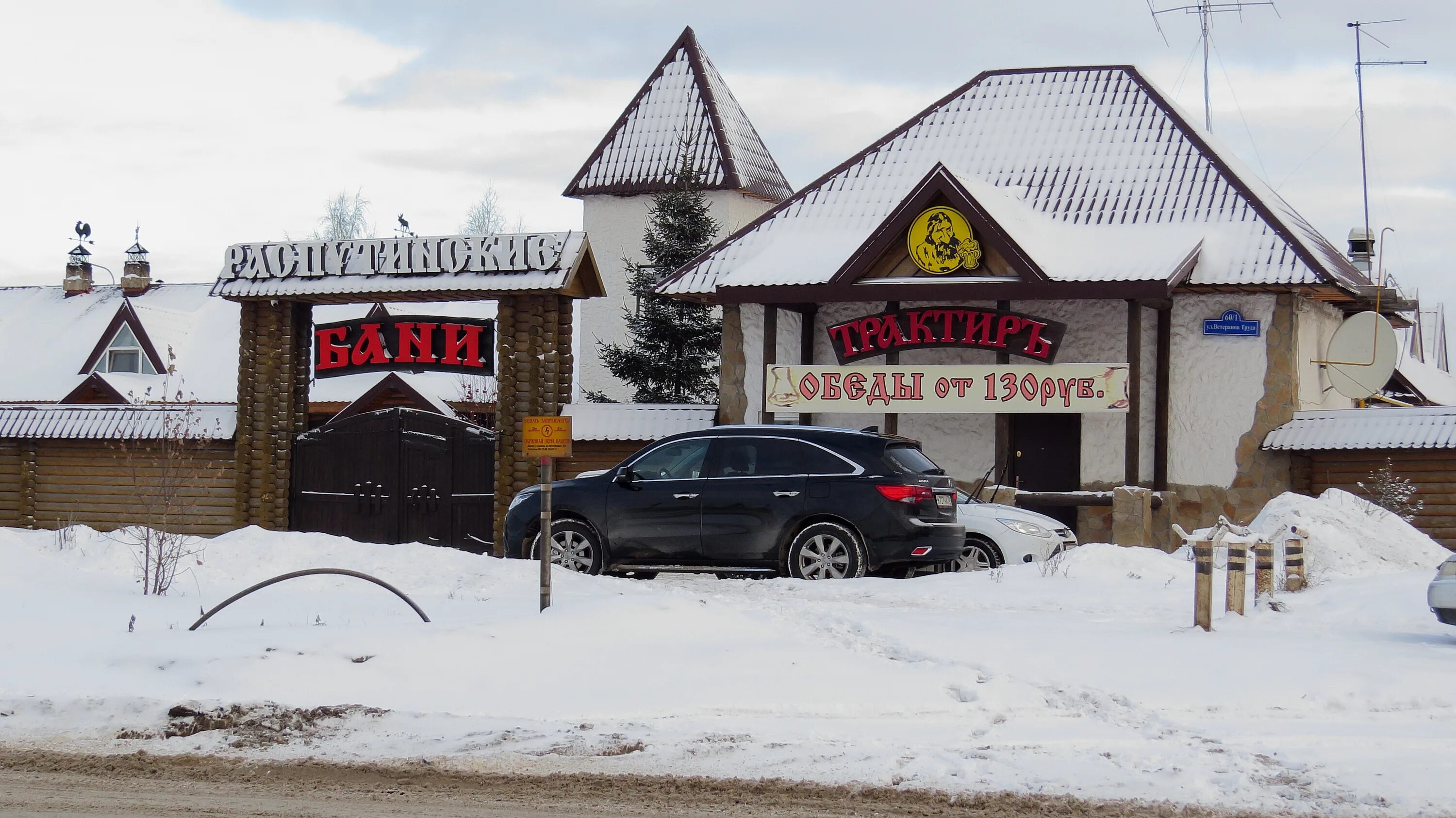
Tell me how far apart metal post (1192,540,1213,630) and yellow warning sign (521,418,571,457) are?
4.54m

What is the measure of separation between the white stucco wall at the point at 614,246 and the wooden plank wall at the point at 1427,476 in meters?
17.5

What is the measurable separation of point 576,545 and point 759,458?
2.09 m

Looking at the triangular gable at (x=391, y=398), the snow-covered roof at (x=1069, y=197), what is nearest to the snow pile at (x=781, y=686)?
the snow-covered roof at (x=1069, y=197)

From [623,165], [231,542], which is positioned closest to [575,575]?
[231,542]

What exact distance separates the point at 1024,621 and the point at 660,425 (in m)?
10.9

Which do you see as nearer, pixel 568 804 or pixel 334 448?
pixel 568 804

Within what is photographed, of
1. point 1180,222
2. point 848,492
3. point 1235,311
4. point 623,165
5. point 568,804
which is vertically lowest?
point 568,804

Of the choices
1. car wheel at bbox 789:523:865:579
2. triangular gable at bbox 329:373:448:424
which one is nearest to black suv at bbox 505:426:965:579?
car wheel at bbox 789:523:865:579

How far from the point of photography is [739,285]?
21.4m

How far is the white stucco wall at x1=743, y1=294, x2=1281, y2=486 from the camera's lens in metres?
20.5

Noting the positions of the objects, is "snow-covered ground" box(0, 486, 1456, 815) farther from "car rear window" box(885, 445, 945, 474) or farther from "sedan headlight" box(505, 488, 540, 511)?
"sedan headlight" box(505, 488, 540, 511)

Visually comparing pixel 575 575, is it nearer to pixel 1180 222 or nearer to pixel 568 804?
pixel 568 804

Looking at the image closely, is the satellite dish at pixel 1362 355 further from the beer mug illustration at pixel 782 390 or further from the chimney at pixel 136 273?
the chimney at pixel 136 273

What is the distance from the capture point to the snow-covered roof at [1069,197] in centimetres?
2031
